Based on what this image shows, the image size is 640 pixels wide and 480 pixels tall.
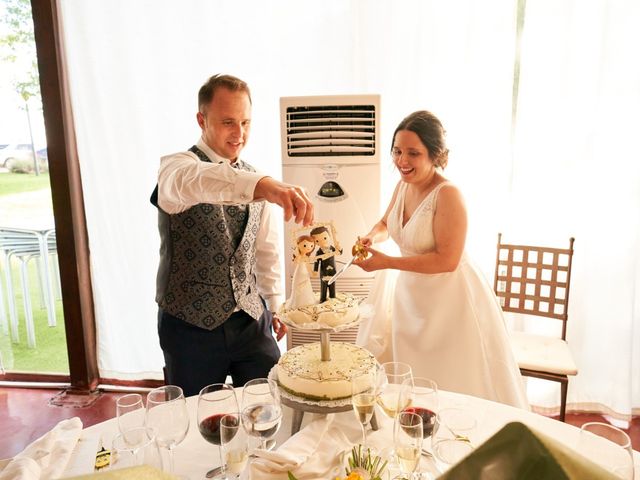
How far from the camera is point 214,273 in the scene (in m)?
1.91

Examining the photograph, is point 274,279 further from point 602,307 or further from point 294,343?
point 602,307

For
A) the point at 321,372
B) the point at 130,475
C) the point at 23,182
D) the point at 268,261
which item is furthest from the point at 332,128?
the point at 23,182

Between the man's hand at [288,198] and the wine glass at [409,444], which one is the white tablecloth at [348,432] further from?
the man's hand at [288,198]

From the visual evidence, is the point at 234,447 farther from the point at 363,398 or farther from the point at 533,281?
the point at 533,281

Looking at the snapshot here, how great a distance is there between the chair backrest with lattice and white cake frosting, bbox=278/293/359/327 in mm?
1627

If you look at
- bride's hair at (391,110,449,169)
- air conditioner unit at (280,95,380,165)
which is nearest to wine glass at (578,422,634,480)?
bride's hair at (391,110,449,169)

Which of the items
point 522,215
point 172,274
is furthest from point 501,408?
point 522,215

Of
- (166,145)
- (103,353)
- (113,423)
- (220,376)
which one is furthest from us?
(103,353)

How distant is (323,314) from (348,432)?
33cm

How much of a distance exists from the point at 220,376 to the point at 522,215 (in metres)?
1.88

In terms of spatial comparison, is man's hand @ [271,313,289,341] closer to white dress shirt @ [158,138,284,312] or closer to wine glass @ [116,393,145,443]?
white dress shirt @ [158,138,284,312]

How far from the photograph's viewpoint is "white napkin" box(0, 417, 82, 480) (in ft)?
3.54

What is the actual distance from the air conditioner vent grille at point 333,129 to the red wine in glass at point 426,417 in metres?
1.52

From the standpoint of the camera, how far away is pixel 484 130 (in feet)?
9.10
